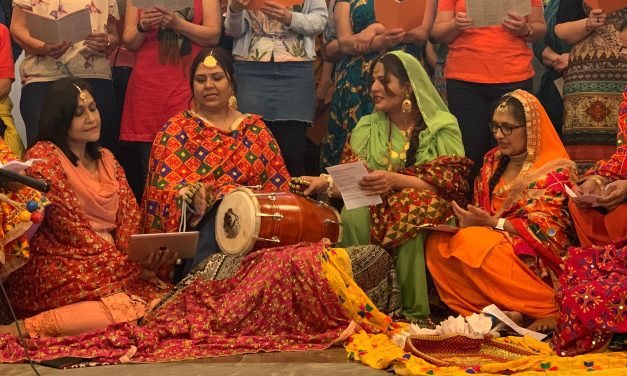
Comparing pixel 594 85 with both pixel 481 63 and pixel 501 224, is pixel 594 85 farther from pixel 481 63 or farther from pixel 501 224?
pixel 501 224

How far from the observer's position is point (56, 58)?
21.4 feet

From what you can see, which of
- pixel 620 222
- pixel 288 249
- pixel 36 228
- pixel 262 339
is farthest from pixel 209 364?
pixel 620 222

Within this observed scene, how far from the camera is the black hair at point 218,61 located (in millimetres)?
6340

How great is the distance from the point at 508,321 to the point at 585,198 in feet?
2.22

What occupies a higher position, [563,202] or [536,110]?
[536,110]

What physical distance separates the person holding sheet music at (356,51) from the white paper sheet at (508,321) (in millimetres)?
1586

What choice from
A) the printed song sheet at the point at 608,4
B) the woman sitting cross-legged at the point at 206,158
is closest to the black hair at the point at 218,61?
the woman sitting cross-legged at the point at 206,158

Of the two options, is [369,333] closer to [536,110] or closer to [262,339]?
[262,339]

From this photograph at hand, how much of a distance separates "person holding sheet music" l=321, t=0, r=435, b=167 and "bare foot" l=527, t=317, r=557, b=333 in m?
1.71

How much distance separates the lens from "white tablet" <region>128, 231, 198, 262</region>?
18.1ft

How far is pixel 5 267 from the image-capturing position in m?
5.38

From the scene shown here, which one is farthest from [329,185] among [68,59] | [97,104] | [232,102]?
[68,59]

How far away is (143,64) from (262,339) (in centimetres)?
205

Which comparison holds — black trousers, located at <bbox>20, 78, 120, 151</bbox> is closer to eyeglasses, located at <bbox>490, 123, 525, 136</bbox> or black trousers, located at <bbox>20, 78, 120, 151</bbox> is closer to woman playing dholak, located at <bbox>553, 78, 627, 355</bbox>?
eyeglasses, located at <bbox>490, 123, 525, 136</bbox>
